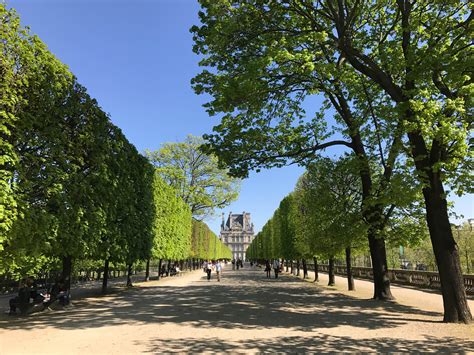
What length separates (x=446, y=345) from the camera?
877cm

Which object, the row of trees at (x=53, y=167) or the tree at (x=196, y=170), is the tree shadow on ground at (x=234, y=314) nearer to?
the row of trees at (x=53, y=167)

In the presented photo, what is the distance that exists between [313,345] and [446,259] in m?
5.87

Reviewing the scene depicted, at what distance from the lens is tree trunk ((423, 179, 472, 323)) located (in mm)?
11545

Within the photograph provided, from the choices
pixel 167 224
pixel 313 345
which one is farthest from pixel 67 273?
pixel 167 224

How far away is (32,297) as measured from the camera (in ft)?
48.9

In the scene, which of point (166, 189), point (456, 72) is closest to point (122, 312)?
point (456, 72)

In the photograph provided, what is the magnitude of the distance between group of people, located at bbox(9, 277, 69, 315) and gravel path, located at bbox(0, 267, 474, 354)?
0.59 m

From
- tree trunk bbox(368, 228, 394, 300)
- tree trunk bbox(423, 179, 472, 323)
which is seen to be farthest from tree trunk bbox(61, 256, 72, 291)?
tree trunk bbox(423, 179, 472, 323)

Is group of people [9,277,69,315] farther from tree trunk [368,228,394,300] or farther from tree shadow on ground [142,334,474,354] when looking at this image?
tree trunk [368,228,394,300]

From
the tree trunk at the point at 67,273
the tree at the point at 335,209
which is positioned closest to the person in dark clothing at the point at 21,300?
the tree trunk at the point at 67,273

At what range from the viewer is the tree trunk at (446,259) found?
11.5 metres

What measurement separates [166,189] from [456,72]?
2687cm

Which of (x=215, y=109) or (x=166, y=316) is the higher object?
(x=215, y=109)

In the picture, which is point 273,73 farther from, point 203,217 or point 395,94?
point 203,217
